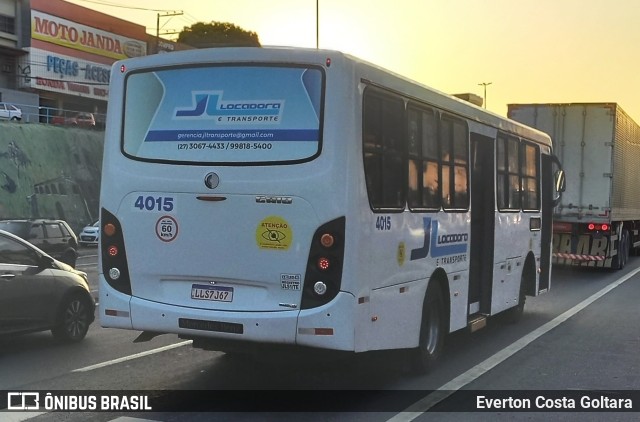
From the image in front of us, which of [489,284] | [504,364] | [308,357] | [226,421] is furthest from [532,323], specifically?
[226,421]

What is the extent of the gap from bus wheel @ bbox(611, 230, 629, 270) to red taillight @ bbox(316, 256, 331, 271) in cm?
1667

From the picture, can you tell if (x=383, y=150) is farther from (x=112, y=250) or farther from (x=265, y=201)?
(x=112, y=250)

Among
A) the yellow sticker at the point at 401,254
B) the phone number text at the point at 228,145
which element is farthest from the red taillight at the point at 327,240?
the yellow sticker at the point at 401,254

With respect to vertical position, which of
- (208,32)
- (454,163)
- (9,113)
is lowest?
(454,163)

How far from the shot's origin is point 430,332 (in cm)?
789

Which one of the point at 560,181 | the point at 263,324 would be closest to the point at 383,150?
the point at 263,324

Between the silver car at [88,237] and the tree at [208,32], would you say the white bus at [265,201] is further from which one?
the tree at [208,32]

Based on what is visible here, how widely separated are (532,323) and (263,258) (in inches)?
267

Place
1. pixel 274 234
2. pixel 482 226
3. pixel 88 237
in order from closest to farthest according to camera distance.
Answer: pixel 274 234 → pixel 482 226 → pixel 88 237

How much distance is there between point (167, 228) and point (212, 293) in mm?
728

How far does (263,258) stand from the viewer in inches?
246

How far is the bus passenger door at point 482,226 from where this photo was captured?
9219 millimetres

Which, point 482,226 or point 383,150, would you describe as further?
point 482,226

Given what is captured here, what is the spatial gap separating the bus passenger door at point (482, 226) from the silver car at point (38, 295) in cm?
493
